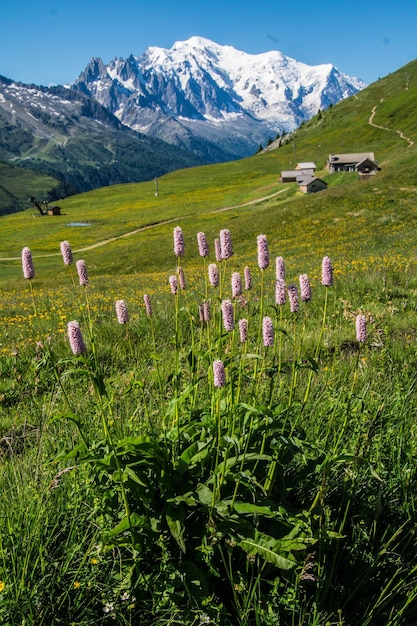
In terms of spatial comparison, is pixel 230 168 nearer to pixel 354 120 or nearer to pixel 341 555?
pixel 354 120

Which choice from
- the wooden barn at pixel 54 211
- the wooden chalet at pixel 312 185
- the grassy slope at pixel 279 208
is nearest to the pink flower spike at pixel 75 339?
the grassy slope at pixel 279 208

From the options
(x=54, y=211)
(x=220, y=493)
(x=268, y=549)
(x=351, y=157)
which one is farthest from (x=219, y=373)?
(x=54, y=211)

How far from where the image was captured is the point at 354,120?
166750mm

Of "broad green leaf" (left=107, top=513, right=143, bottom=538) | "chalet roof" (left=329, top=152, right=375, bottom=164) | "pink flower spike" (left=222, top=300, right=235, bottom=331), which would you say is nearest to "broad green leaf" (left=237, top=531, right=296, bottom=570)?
"broad green leaf" (left=107, top=513, right=143, bottom=538)

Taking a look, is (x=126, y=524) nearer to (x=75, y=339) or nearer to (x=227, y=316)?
(x=75, y=339)

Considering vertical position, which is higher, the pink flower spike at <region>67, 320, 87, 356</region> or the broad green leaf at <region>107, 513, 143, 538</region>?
the pink flower spike at <region>67, 320, 87, 356</region>

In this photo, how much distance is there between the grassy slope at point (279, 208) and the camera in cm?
3381

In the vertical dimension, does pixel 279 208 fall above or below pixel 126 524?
below

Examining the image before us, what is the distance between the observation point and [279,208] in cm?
5269

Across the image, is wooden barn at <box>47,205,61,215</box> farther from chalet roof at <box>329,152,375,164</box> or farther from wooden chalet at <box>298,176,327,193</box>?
chalet roof at <box>329,152,375,164</box>

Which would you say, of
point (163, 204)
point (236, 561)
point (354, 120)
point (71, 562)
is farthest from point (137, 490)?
point (354, 120)

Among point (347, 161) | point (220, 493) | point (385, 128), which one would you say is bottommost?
point (220, 493)

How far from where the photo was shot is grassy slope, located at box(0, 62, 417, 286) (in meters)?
33.8

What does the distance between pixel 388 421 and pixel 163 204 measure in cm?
10912
